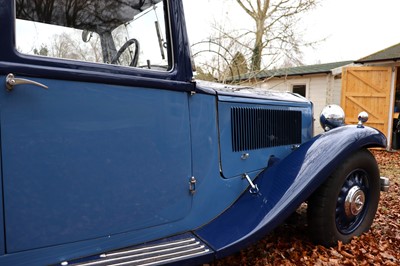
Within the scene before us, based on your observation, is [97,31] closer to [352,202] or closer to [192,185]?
[192,185]

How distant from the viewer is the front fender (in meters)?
2.05

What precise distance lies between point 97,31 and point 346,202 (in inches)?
94.4

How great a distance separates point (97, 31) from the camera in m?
1.90

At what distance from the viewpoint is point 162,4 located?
198 cm

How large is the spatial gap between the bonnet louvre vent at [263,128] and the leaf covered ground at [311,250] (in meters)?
0.85

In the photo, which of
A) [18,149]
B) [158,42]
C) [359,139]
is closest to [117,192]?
[18,149]

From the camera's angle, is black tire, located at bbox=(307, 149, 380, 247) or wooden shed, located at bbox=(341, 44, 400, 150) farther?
wooden shed, located at bbox=(341, 44, 400, 150)

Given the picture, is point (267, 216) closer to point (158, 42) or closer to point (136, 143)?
point (136, 143)

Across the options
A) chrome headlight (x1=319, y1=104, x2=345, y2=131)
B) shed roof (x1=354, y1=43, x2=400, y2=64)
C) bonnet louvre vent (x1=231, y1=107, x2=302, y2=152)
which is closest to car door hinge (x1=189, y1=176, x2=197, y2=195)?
bonnet louvre vent (x1=231, y1=107, x2=302, y2=152)

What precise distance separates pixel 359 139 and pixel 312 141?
387mm

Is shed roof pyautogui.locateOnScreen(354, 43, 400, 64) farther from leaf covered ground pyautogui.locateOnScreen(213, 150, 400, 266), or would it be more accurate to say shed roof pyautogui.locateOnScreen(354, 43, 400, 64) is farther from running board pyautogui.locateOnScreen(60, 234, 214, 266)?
running board pyautogui.locateOnScreen(60, 234, 214, 266)

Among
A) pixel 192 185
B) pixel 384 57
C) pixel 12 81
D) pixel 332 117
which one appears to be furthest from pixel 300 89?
pixel 12 81

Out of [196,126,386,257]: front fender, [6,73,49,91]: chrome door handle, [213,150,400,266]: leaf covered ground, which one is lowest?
[213,150,400,266]: leaf covered ground

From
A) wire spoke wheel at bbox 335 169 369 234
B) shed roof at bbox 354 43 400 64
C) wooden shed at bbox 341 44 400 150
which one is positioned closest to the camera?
wire spoke wheel at bbox 335 169 369 234
